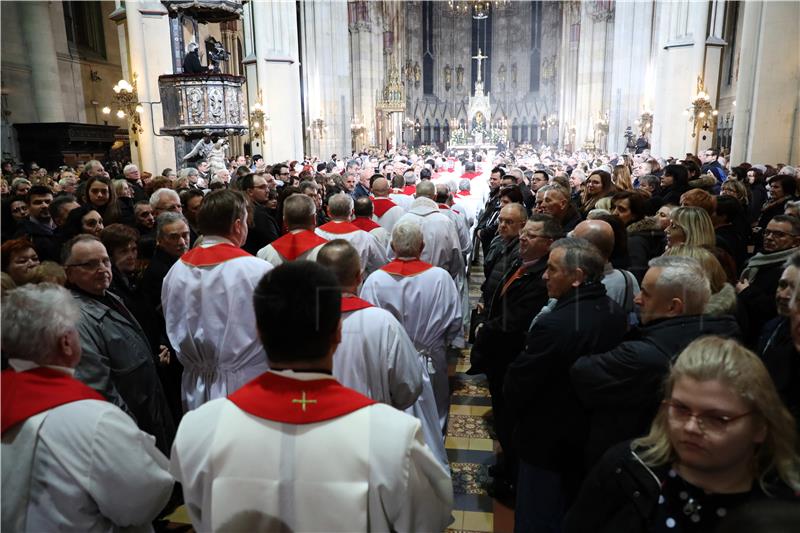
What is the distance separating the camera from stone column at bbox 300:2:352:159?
24.6m

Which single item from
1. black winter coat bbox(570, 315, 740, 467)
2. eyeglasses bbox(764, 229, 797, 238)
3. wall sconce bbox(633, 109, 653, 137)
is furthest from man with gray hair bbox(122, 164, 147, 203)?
wall sconce bbox(633, 109, 653, 137)

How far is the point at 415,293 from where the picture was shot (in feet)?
14.0

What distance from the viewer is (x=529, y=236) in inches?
154

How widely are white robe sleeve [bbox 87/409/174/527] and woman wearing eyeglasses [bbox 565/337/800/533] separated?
1613mm

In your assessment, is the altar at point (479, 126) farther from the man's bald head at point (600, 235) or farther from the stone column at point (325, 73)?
the man's bald head at point (600, 235)

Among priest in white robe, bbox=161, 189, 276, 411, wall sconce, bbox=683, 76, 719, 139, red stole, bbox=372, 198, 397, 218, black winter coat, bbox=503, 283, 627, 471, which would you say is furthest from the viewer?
wall sconce, bbox=683, 76, 719, 139

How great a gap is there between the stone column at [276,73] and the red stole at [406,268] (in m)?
15.1

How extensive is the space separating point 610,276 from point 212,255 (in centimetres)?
252

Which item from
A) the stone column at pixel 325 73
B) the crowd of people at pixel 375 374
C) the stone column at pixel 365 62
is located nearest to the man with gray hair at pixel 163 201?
the crowd of people at pixel 375 374

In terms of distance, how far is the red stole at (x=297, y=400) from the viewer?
5.43 ft

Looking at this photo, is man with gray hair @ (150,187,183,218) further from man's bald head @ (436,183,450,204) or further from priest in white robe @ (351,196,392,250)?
man's bald head @ (436,183,450,204)

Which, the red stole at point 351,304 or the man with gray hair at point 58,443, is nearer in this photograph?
the man with gray hair at point 58,443

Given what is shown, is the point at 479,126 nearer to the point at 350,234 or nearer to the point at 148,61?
the point at 148,61

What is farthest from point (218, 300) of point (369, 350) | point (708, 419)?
point (708, 419)
